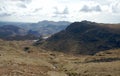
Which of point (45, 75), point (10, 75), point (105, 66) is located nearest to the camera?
point (10, 75)

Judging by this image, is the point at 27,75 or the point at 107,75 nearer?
the point at 27,75

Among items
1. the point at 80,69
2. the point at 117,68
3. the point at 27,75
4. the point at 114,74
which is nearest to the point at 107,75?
the point at 114,74

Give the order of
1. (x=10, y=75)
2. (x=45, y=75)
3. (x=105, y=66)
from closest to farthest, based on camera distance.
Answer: (x=10, y=75)
(x=45, y=75)
(x=105, y=66)

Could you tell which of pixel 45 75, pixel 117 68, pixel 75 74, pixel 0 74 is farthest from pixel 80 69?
pixel 0 74

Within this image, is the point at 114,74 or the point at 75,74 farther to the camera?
the point at 75,74

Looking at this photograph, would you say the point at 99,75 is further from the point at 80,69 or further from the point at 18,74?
the point at 18,74

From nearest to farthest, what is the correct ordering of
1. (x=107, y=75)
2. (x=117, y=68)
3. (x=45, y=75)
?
(x=45, y=75)
(x=107, y=75)
(x=117, y=68)

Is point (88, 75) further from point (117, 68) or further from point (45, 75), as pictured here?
point (45, 75)

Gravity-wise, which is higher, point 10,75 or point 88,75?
point 10,75

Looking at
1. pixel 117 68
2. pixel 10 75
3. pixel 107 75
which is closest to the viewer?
pixel 10 75
